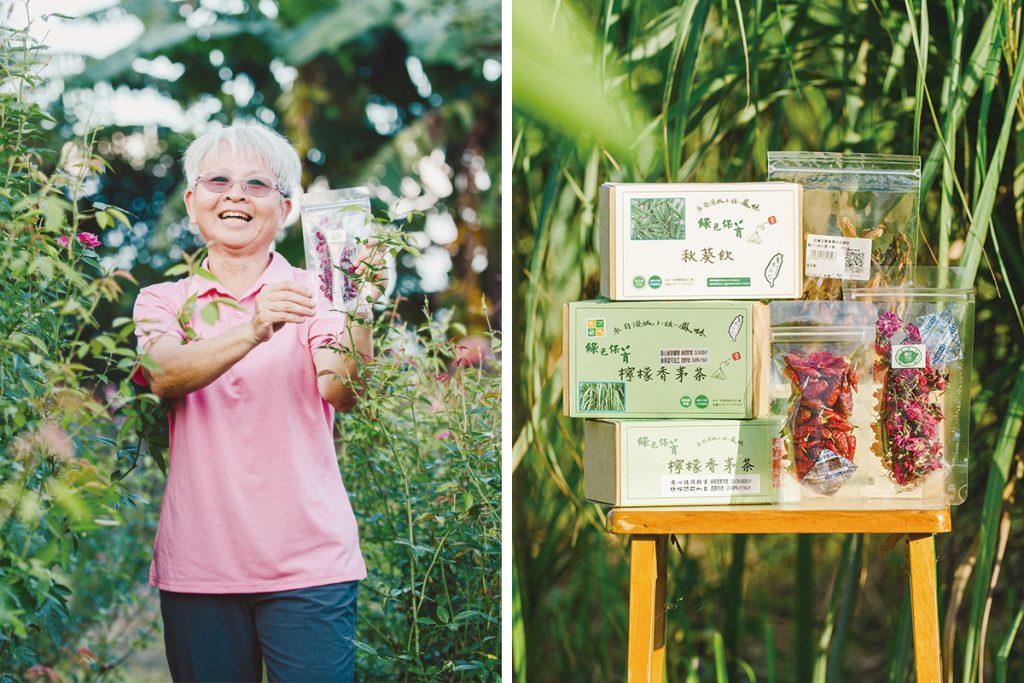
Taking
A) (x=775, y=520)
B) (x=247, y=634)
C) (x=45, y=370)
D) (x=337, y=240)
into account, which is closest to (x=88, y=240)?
(x=45, y=370)

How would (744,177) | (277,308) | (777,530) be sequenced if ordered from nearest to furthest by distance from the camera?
(777,530), (277,308), (744,177)

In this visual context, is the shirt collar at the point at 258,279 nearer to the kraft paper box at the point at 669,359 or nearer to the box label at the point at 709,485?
the kraft paper box at the point at 669,359

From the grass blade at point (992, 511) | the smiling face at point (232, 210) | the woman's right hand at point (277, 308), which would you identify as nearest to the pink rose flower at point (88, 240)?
the smiling face at point (232, 210)

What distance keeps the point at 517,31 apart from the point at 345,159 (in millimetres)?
1601

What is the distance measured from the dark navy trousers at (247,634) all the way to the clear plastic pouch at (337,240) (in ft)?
1.51

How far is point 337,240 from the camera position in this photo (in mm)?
1530

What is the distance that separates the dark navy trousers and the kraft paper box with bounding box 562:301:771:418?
530mm

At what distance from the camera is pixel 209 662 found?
1498mm

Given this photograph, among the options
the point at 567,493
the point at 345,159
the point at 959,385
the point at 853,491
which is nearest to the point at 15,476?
the point at 567,493

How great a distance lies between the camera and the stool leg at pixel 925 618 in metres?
1.37

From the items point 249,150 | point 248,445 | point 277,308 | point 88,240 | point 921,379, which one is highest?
point 249,150

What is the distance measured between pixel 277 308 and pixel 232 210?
17cm

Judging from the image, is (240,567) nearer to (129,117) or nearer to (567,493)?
(567,493)

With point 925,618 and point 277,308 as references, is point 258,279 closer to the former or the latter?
point 277,308
